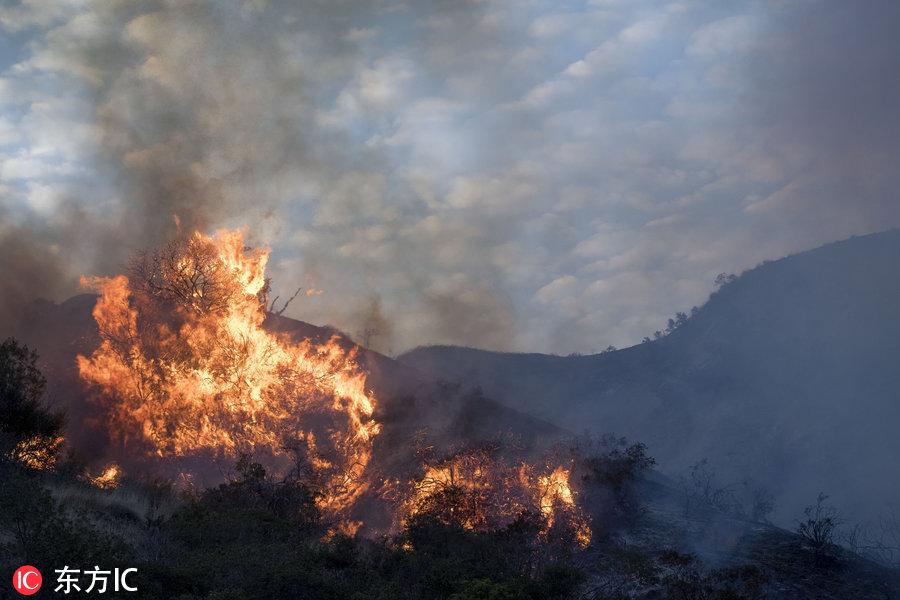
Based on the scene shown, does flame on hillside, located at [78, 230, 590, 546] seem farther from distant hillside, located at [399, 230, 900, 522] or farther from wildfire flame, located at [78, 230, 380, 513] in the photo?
distant hillside, located at [399, 230, 900, 522]

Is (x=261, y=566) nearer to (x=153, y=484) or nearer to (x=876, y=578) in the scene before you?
(x=153, y=484)

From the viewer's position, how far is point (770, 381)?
7912cm

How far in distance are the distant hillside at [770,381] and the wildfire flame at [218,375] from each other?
44.7m

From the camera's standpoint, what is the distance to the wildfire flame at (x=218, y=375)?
3164 cm

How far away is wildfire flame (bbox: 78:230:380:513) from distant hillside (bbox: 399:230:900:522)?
1762 inches

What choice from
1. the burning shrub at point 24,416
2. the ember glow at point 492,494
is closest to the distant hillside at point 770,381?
the ember glow at point 492,494

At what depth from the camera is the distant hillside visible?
6588 cm

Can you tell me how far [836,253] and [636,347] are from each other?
1118 inches

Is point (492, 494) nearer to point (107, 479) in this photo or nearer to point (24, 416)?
point (107, 479)

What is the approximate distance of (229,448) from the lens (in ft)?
103

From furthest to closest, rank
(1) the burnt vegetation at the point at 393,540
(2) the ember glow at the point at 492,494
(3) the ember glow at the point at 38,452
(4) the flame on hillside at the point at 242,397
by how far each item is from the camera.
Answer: (4) the flame on hillside at the point at 242,397, (2) the ember glow at the point at 492,494, (3) the ember glow at the point at 38,452, (1) the burnt vegetation at the point at 393,540

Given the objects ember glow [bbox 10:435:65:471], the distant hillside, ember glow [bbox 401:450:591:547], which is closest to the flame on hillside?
ember glow [bbox 401:450:591:547]

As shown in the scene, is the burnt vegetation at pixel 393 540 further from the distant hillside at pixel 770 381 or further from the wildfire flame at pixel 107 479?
the distant hillside at pixel 770 381

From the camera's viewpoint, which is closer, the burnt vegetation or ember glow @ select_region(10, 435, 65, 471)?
the burnt vegetation
